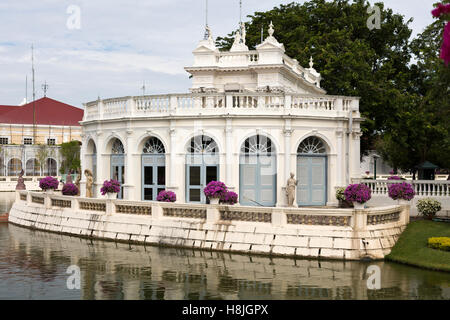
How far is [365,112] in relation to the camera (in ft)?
116

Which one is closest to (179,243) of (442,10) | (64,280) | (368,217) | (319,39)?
(64,280)

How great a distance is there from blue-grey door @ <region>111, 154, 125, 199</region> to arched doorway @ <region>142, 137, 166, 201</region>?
156 cm

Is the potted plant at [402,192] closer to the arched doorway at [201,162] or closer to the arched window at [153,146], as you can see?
the arched doorway at [201,162]

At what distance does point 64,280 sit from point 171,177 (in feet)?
33.4

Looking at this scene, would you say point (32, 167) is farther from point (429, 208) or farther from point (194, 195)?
point (429, 208)

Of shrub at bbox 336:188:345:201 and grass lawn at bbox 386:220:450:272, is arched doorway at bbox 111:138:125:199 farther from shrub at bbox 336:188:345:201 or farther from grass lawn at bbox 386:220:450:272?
grass lawn at bbox 386:220:450:272

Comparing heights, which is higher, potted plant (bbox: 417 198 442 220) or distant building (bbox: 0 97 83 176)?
distant building (bbox: 0 97 83 176)

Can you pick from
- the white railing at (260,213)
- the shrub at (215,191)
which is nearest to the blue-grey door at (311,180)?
the white railing at (260,213)

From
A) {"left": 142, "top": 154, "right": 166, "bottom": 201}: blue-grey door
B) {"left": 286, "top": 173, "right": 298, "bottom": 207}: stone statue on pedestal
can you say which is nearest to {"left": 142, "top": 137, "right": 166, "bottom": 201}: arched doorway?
{"left": 142, "top": 154, "right": 166, "bottom": 201}: blue-grey door

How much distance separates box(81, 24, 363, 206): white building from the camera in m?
24.2

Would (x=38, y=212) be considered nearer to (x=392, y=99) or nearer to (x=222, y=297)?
(x=222, y=297)

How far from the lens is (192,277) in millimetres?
15453
